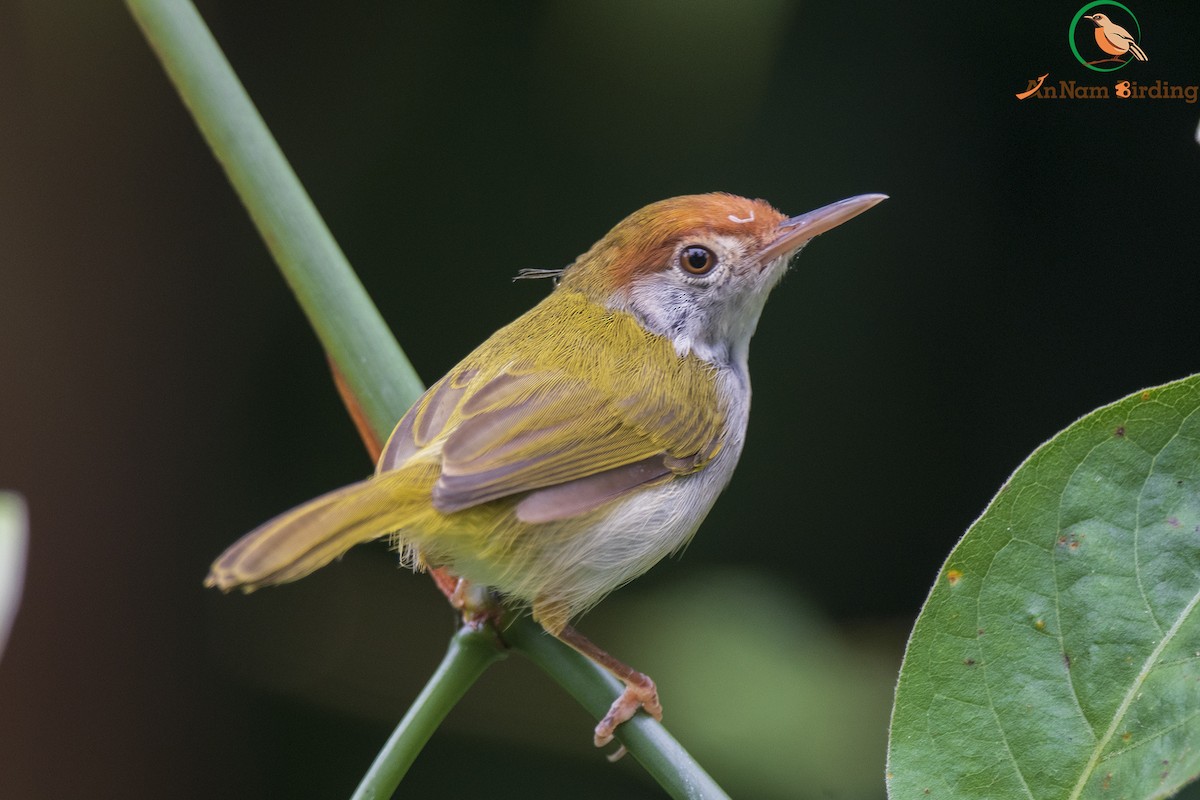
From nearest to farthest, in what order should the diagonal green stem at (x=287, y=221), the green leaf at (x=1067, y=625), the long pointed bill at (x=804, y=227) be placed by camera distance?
the green leaf at (x=1067, y=625) → the diagonal green stem at (x=287, y=221) → the long pointed bill at (x=804, y=227)

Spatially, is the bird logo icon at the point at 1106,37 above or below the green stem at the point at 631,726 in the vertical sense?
above

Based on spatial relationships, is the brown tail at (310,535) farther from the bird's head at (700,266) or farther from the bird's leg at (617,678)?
the bird's head at (700,266)

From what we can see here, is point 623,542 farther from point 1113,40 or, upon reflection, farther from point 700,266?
point 1113,40

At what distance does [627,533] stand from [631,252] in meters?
0.69

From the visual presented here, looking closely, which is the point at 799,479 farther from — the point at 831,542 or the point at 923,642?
the point at 923,642

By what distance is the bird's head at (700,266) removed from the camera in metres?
2.40

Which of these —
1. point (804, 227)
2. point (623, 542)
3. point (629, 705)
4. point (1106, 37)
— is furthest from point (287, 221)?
point (1106, 37)

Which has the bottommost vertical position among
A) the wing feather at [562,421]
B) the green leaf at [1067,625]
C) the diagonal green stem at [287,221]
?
the green leaf at [1067,625]

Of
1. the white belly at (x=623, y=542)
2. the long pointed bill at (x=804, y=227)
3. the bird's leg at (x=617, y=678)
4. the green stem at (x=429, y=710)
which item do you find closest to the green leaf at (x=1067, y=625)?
the bird's leg at (x=617, y=678)

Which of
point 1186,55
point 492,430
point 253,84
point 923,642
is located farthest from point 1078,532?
point 253,84

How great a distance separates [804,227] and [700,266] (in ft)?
0.80

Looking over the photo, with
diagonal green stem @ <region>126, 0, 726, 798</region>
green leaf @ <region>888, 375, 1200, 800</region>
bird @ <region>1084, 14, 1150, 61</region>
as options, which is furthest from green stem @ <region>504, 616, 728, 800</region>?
bird @ <region>1084, 14, 1150, 61</region>

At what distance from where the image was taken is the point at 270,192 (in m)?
1.49

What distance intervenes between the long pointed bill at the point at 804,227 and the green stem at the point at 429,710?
118 centimetres
